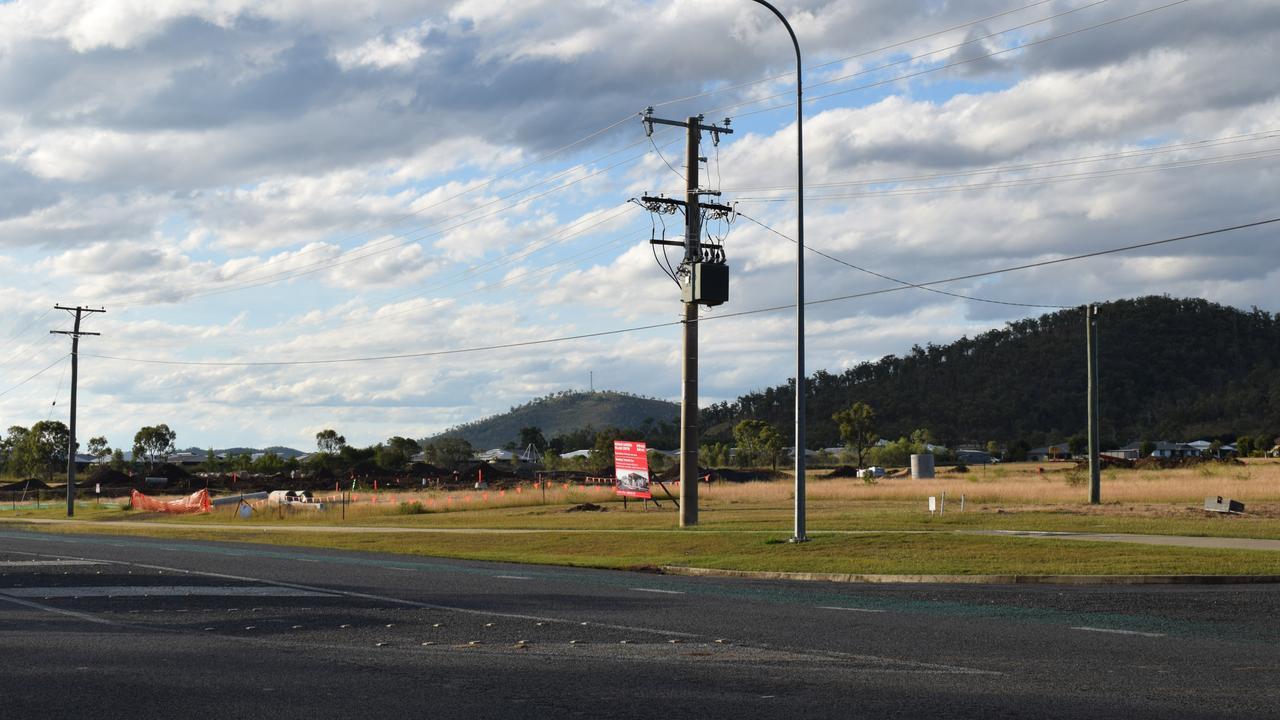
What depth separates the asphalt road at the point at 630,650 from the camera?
8961 millimetres

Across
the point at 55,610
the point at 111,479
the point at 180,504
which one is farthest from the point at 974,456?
the point at 55,610

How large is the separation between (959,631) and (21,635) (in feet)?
32.8

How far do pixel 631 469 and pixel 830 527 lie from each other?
516 inches

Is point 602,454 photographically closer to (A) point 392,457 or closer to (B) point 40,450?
(A) point 392,457

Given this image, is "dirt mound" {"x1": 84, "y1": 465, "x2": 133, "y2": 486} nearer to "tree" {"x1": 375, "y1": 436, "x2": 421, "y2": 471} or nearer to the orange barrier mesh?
"tree" {"x1": 375, "y1": 436, "x2": 421, "y2": 471}

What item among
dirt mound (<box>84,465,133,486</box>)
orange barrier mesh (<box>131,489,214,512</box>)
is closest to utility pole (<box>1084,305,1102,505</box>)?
orange barrier mesh (<box>131,489,214,512</box>)

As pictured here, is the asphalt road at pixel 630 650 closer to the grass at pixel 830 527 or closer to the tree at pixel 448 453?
the grass at pixel 830 527

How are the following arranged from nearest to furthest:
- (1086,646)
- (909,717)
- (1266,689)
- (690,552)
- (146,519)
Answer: (909,717), (1266,689), (1086,646), (690,552), (146,519)

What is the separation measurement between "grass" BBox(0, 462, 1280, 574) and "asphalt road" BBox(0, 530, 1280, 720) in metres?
3.29

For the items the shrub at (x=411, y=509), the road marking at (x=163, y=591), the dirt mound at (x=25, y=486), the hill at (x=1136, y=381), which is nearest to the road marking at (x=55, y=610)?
the road marking at (x=163, y=591)

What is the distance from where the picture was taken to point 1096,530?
2775 centimetres

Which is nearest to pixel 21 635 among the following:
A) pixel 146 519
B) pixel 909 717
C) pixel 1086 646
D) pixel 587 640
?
pixel 587 640

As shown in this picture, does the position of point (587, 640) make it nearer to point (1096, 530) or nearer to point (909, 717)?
point (909, 717)

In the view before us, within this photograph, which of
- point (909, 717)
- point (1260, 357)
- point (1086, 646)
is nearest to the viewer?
point (909, 717)
